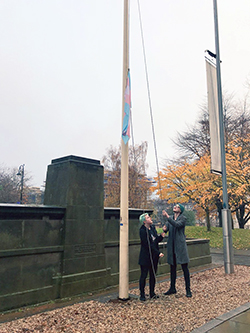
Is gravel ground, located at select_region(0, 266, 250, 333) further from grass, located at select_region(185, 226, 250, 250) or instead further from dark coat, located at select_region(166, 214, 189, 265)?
grass, located at select_region(185, 226, 250, 250)

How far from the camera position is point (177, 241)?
6.53 m

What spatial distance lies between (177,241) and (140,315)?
199 cm

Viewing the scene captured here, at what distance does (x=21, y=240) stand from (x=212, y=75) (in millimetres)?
8799

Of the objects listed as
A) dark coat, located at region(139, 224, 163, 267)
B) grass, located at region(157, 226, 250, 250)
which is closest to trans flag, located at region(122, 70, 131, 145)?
dark coat, located at region(139, 224, 163, 267)

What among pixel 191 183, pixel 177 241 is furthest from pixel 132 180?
pixel 177 241

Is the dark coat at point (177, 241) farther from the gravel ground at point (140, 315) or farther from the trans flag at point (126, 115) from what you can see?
the trans flag at point (126, 115)

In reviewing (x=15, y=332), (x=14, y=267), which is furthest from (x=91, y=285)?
(x=15, y=332)

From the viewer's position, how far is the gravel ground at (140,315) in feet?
14.8

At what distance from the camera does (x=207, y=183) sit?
19594mm

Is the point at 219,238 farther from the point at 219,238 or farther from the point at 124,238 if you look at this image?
the point at 124,238

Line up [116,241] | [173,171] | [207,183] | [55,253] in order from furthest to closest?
[173,171] → [207,183] → [116,241] → [55,253]

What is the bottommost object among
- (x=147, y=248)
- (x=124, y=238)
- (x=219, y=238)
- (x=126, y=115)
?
(x=219, y=238)

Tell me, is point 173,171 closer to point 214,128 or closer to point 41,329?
point 214,128

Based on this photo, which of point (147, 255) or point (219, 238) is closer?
point (147, 255)
